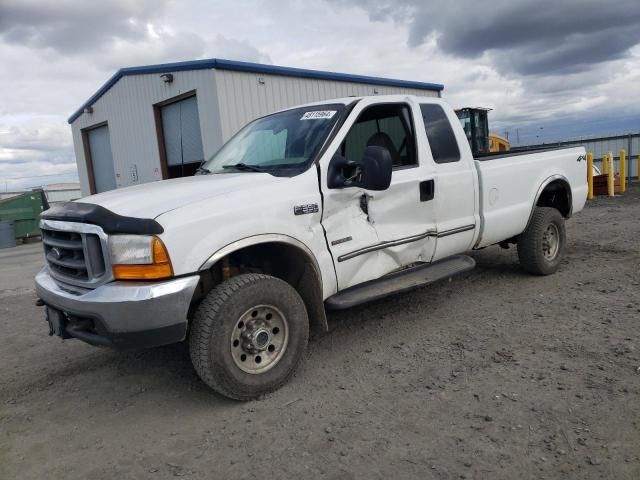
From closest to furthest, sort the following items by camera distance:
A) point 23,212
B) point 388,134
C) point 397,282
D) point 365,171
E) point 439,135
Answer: point 365,171
point 397,282
point 388,134
point 439,135
point 23,212

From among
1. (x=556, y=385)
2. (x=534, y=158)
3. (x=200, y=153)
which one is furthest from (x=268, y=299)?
(x=200, y=153)

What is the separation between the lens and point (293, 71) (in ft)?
42.5

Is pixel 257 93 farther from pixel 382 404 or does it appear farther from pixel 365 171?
pixel 382 404

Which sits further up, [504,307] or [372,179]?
[372,179]

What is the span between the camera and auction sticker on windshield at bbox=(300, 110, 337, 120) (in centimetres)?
405

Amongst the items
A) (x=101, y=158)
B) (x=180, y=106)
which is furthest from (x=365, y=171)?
(x=101, y=158)

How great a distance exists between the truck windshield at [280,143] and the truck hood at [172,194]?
0.92ft

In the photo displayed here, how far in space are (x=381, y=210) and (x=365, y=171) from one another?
514mm

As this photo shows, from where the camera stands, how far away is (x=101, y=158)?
17.9m

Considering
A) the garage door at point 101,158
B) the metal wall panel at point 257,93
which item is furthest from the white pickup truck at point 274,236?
the garage door at point 101,158

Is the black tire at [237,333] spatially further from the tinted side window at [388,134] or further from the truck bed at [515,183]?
the truck bed at [515,183]

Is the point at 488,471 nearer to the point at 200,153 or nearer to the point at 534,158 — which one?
the point at 534,158

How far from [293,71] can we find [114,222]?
35.9 ft

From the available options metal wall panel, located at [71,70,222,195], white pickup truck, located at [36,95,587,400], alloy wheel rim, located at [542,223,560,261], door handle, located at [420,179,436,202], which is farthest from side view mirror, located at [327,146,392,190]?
metal wall panel, located at [71,70,222,195]
